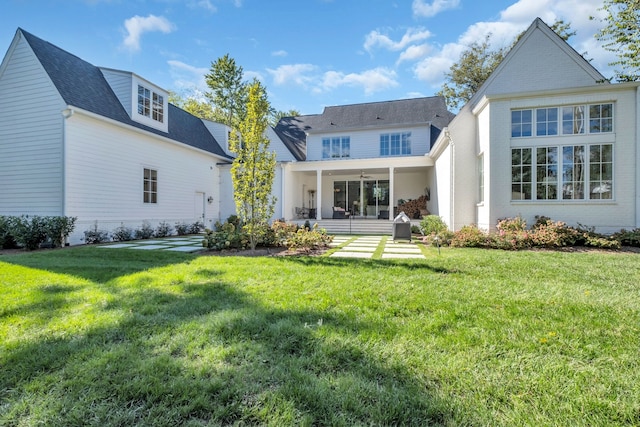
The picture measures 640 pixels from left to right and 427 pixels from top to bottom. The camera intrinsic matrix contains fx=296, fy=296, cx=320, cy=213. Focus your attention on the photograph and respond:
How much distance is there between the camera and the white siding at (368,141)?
16.3m

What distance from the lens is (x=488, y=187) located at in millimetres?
9281

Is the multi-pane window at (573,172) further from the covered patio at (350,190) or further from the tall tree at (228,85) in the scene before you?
the tall tree at (228,85)

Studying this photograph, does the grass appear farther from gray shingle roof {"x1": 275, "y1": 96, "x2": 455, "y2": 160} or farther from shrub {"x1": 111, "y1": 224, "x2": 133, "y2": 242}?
gray shingle roof {"x1": 275, "y1": 96, "x2": 455, "y2": 160}

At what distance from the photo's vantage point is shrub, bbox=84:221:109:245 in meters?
9.63

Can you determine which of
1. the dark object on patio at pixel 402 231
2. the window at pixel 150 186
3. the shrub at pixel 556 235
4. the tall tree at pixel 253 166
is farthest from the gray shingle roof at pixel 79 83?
the shrub at pixel 556 235

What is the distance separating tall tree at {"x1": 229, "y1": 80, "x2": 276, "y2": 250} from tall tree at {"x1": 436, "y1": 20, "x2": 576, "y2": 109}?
1843 centimetres

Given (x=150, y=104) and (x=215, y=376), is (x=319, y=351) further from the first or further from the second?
(x=150, y=104)

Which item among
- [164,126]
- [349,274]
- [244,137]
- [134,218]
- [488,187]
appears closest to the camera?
[349,274]

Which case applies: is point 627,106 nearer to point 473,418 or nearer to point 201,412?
point 473,418

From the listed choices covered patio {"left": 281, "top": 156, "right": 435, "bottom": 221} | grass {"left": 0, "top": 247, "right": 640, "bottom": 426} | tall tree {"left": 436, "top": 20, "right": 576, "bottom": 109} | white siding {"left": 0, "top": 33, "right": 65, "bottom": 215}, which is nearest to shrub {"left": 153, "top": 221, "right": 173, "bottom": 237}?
white siding {"left": 0, "top": 33, "right": 65, "bottom": 215}

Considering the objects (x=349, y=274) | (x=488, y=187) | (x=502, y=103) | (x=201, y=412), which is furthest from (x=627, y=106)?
(x=201, y=412)

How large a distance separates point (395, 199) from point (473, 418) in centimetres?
1702

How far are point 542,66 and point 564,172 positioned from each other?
3.73 metres

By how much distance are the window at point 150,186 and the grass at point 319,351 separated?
853cm
